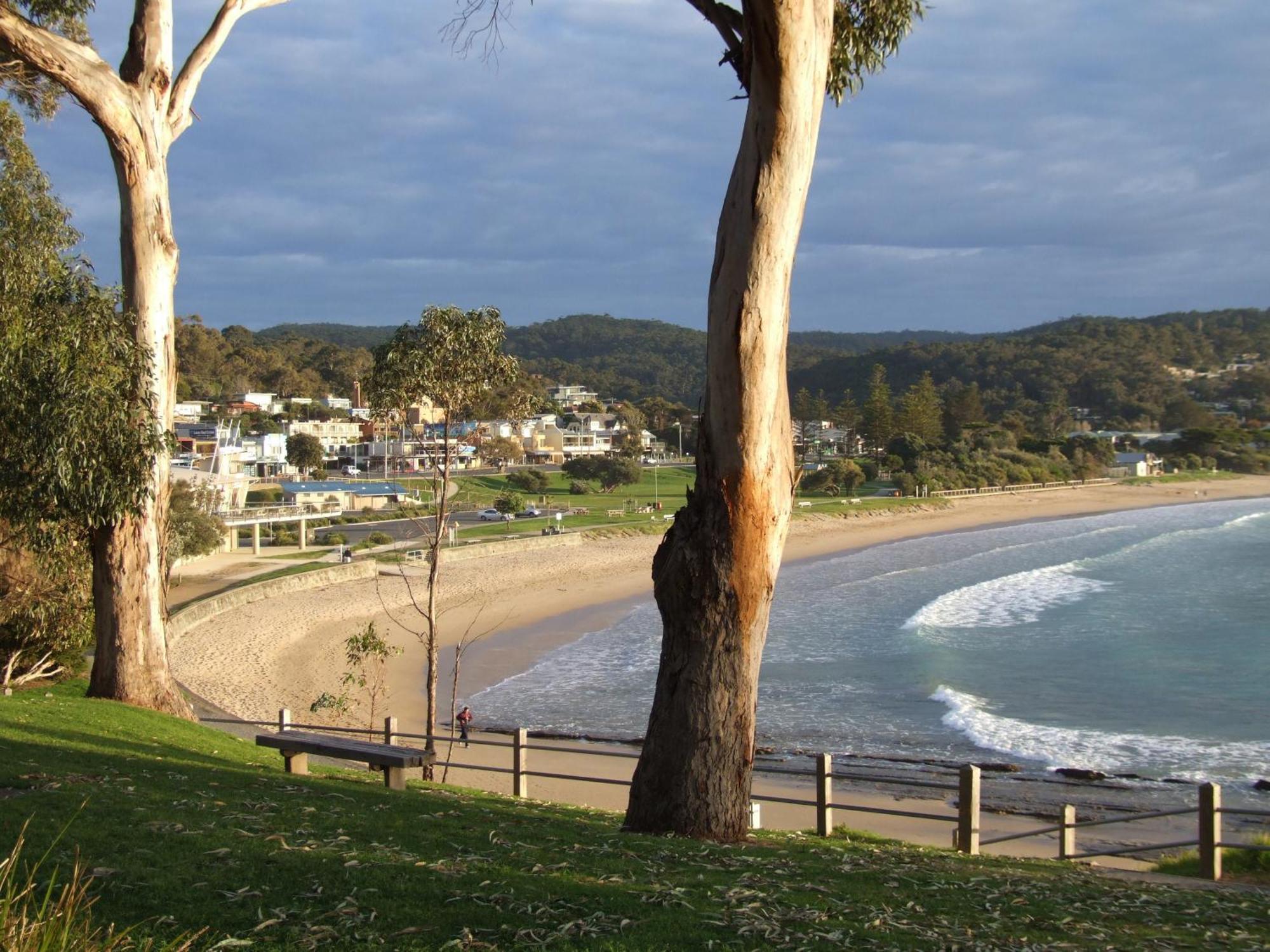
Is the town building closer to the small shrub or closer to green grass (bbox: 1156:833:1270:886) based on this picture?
the small shrub

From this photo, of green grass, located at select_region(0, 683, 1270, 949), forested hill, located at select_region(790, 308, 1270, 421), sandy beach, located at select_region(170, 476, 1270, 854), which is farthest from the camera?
forested hill, located at select_region(790, 308, 1270, 421)

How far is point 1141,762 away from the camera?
14219 millimetres

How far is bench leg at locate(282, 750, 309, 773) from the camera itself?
8102 millimetres

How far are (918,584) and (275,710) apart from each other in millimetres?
20764

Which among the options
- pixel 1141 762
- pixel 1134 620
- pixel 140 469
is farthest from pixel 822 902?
pixel 1134 620

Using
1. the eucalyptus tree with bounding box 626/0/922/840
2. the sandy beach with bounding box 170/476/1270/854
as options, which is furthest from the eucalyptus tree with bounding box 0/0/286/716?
the eucalyptus tree with bounding box 626/0/922/840

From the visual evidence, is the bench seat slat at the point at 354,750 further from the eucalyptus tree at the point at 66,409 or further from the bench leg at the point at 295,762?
the eucalyptus tree at the point at 66,409

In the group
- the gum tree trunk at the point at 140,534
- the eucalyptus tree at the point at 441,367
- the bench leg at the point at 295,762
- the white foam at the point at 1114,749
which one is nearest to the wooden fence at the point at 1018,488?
the white foam at the point at 1114,749

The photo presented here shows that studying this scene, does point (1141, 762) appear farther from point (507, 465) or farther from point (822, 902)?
point (507, 465)

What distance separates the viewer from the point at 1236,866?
8.20 m

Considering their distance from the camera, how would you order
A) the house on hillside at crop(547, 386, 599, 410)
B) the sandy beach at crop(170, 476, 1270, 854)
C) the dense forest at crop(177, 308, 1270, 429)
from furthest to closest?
the house on hillside at crop(547, 386, 599, 410), the dense forest at crop(177, 308, 1270, 429), the sandy beach at crop(170, 476, 1270, 854)

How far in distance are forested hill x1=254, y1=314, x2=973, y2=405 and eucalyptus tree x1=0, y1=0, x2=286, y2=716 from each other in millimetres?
121199

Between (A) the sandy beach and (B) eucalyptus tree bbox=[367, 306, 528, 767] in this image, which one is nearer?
(B) eucalyptus tree bbox=[367, 306, 528, 767]

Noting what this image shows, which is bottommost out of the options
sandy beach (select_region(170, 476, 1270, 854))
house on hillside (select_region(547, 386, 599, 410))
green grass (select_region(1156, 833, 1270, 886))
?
sandy beach (select_region(170, 476, 1270, 854))
